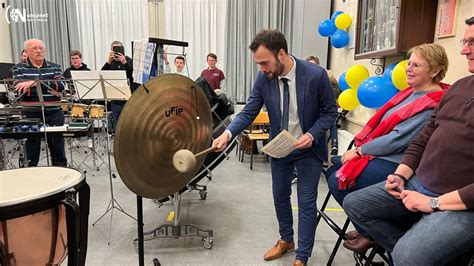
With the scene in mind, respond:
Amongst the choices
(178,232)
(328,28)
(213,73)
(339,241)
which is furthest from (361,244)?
(213,73)

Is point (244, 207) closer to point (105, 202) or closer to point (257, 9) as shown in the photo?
point (105, 202)

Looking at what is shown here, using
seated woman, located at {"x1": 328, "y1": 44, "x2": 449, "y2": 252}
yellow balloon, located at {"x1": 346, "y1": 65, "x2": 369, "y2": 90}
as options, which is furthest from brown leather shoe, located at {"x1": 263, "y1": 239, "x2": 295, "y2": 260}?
yellow balloon, located at {"x1": 346, "y1": 65, "x2": 369, "y2": 90}

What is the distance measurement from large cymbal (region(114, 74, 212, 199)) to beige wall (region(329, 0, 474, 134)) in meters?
1.55

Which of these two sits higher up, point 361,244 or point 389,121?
point 389,121

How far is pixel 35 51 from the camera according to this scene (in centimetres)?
326

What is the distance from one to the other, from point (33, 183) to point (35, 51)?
2.46m

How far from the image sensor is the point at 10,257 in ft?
3.97

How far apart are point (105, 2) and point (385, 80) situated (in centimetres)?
518

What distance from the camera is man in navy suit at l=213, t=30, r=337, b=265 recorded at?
1.80 metres

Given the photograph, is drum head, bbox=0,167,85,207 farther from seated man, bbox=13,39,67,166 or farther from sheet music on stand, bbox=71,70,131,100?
seated man, bbox=13,39,67,166

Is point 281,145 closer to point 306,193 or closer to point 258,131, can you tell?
point 306,193

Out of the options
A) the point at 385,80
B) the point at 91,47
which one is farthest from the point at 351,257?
the point at 91,47

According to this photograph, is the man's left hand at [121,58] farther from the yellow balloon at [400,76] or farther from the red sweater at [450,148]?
the red sweater at [450,148]

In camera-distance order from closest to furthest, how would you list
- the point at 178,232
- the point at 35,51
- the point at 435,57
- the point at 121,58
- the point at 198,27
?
the point at 435,57, the point at 178,232, the point at 35,51, the point at 121,58, the point at 198,27
